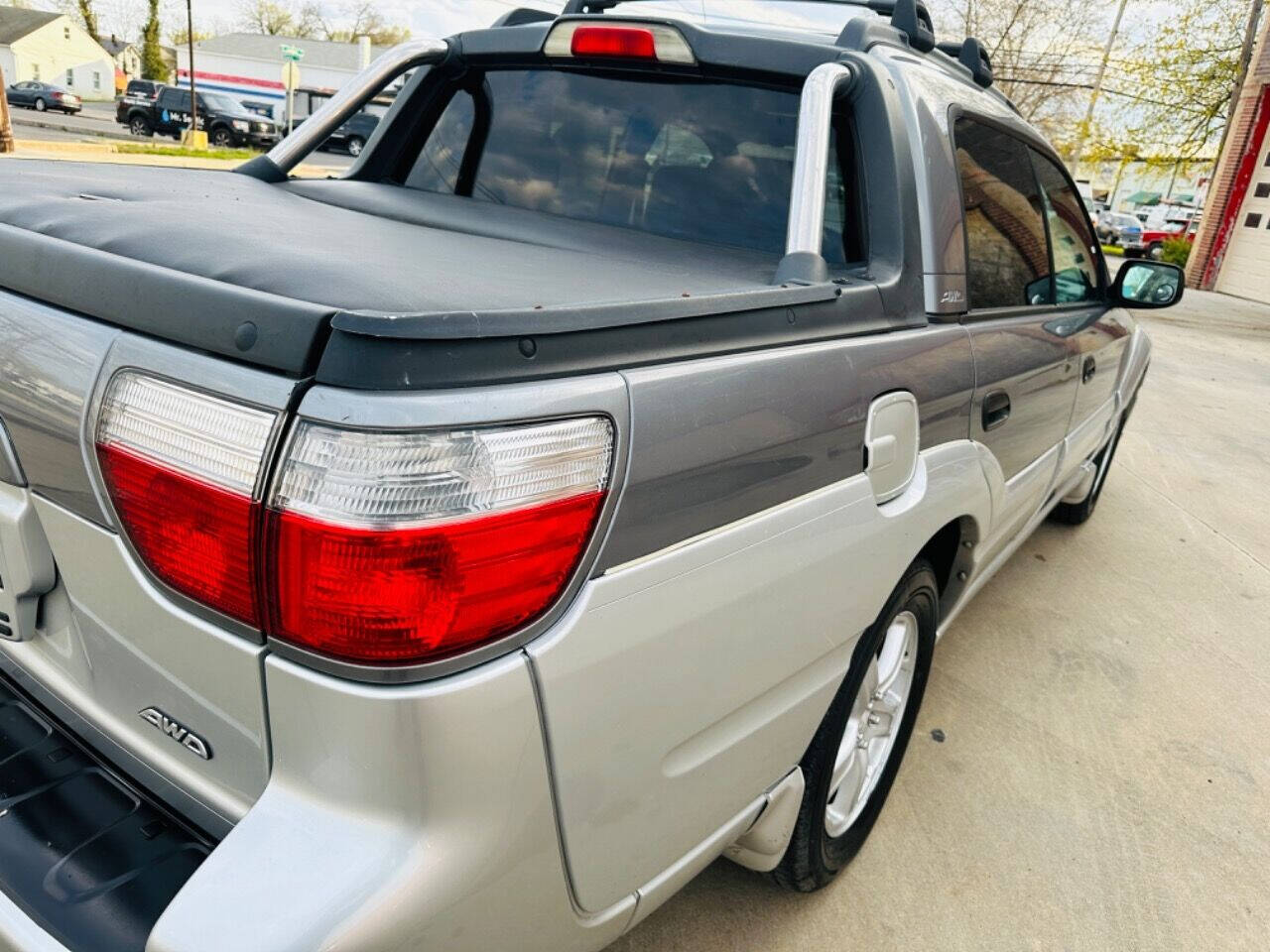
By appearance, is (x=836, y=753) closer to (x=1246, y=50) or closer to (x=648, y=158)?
(x=648, y=158)

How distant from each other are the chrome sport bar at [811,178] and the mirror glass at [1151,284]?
7.24 feet

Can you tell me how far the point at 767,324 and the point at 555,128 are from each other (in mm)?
1338

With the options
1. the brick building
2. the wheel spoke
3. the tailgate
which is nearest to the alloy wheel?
the wheel spoke

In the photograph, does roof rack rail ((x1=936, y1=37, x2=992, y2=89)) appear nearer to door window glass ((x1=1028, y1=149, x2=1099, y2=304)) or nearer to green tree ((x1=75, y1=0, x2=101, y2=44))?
door window glass ((x1=1028, y1=149, x2=1099, y2=304))

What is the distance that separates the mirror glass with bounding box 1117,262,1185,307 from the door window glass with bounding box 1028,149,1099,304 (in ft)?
0.38

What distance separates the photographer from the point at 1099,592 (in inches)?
175

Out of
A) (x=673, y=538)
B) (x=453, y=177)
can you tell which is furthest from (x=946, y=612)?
(x=453, y=177)

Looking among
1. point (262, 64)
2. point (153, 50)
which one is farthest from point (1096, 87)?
point (153, 50)

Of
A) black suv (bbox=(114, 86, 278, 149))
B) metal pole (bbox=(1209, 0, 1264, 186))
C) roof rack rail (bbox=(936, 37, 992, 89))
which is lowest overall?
black suv (bbox=(114, 86, 278, 149))

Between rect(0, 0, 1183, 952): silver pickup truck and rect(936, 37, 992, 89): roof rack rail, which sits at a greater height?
rect(936, 37, 992, 89): roof rack rail

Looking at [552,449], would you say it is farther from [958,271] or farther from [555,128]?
[555,128]

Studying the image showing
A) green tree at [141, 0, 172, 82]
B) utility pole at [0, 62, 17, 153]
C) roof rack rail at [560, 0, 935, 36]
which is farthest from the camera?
green tree at [141, 0, 172, 82]

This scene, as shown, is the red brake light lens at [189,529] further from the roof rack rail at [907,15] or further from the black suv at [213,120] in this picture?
the black suv at [213,120]

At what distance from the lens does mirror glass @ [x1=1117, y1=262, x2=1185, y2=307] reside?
12.4ft
